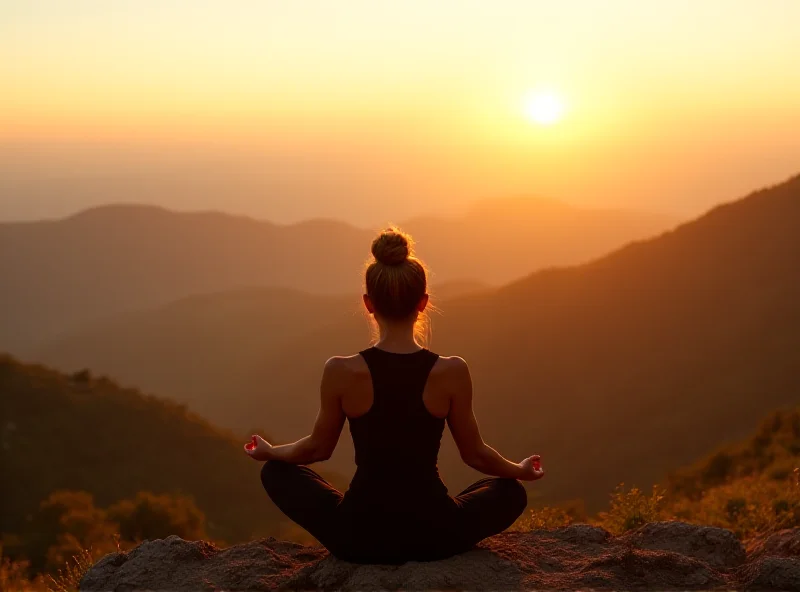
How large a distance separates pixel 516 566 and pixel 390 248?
2.07m

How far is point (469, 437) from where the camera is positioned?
177 inches

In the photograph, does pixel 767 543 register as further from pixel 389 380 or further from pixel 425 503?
pixel 389 380

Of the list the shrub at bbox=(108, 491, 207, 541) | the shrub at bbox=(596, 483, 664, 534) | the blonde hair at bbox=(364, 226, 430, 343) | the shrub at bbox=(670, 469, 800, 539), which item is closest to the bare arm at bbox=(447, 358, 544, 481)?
the blonde hair at bbox=(364, 226, 430, 343)

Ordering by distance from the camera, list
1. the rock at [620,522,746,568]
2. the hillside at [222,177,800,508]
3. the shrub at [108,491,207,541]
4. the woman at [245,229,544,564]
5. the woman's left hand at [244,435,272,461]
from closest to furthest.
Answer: the woman at [245,229,544,564] < the woman's left hand at [244,435,272,461] < the rock at [620,522,746,568] < the shrub at [108,491,207,541] < the hillside at [222,177,800,508]

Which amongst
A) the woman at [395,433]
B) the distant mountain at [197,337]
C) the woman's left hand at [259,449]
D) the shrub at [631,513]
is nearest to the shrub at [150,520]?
the shrub at [631,513]

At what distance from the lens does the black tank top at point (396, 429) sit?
4.23m

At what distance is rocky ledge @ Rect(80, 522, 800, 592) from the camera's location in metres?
4.46

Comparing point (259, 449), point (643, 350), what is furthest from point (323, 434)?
point (643, 350)

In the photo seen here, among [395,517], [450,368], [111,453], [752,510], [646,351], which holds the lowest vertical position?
[752,510]

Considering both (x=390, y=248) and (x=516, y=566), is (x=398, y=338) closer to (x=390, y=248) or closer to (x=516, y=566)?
(x=390, y=248)

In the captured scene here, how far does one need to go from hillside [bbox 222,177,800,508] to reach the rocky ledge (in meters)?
23.1

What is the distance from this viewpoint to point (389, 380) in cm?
422

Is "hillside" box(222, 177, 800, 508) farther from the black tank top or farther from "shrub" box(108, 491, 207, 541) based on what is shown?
the black tank top

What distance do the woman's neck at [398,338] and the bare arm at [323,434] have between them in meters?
0.28
